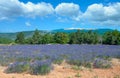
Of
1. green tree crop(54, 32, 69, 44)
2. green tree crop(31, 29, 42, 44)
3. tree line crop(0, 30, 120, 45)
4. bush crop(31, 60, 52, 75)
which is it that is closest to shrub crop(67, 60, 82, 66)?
bush crop(31, 60, 52, 75)

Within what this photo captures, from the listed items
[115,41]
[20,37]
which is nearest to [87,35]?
[115,41]

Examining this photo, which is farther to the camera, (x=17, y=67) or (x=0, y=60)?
(x=0, y=60)

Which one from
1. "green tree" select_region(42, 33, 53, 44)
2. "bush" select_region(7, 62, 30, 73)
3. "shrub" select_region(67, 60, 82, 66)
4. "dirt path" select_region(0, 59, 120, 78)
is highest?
"bush" select_region(7, 62, 30, 73)

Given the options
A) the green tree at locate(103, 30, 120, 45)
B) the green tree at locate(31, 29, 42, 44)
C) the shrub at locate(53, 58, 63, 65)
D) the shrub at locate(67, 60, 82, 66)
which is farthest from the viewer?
the green tree at locate(31, 29, 42, 44)

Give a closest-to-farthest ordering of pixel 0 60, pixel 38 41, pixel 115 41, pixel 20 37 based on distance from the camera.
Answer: pixel 0 60
pixel 115 41
pixel 38 41
pixel 20 37

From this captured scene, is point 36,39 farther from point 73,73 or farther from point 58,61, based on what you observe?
point 73,73

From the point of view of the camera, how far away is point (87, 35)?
182ft

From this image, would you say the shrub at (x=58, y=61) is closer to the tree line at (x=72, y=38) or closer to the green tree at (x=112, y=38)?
the green tree at (x=112, y=38)

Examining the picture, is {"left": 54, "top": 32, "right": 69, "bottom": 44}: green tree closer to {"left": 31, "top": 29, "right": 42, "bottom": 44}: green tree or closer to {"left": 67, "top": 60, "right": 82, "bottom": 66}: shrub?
{"left": 31, "top": 29, "right": 42, "bottom": 44}: green tree

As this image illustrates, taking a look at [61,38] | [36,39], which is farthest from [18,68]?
[36,39]

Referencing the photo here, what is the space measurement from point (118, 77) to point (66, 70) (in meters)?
2.41

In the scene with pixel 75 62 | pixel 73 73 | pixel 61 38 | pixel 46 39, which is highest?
pixel 75 62

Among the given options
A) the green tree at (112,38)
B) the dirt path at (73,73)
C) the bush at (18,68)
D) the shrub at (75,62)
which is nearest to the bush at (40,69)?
the dirt path at (73,73)

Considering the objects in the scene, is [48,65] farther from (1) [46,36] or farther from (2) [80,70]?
(1) [46,36]
